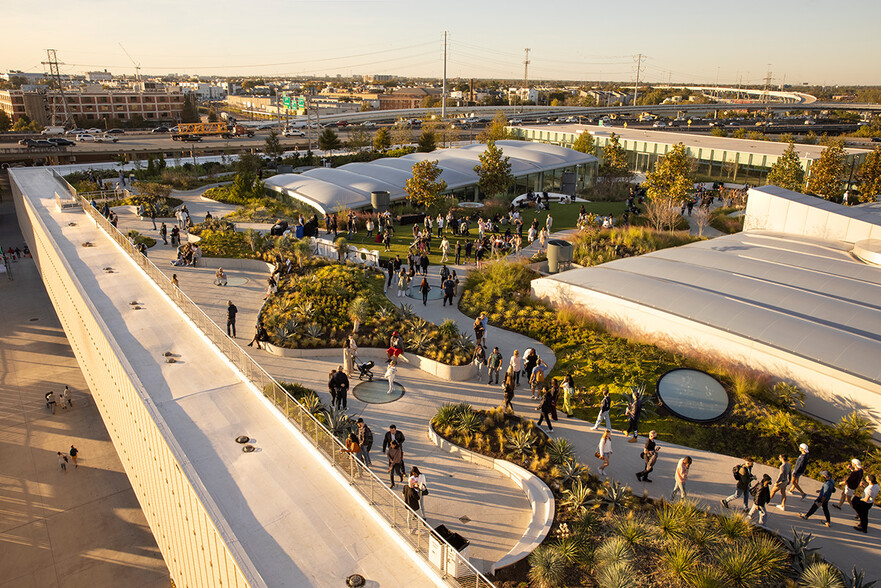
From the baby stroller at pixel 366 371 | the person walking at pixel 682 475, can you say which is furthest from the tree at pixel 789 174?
the baby stroller at pixel 366 371

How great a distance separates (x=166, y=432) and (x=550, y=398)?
27.5 ft

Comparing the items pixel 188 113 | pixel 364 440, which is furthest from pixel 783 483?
pixel 188 113

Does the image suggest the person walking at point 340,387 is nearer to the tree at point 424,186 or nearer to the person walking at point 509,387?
the person walking at point 509,387

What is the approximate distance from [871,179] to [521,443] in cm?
3318

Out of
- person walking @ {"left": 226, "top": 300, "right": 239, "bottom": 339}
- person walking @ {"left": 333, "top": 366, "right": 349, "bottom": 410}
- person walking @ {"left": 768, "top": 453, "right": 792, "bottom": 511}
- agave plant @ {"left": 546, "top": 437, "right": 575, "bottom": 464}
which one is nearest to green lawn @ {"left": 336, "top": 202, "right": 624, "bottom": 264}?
person walking @ {"left": 226, "top": 300, "right": 239, "bottom": 339}

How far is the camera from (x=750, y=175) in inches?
1873

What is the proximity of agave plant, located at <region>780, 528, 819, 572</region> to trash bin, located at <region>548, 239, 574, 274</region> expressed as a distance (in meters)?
14.3

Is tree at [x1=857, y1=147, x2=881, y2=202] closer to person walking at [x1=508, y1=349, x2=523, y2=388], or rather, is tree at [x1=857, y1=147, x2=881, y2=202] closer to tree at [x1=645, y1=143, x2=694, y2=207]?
tree at [x1=645, y1=143, x2=694, y2=207]

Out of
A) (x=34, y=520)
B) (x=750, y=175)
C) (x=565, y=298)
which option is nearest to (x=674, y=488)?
(x=565, y=298)

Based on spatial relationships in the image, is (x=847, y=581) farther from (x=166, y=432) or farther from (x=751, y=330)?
(x=166, y=432)

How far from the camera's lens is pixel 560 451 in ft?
40.7

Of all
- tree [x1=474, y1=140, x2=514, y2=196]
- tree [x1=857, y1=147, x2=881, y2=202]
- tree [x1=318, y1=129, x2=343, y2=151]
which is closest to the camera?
tree [x1=857, y1=147, x2=881, y2=202]

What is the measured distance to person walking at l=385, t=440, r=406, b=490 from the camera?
1132cm

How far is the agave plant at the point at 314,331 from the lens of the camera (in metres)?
18.1
